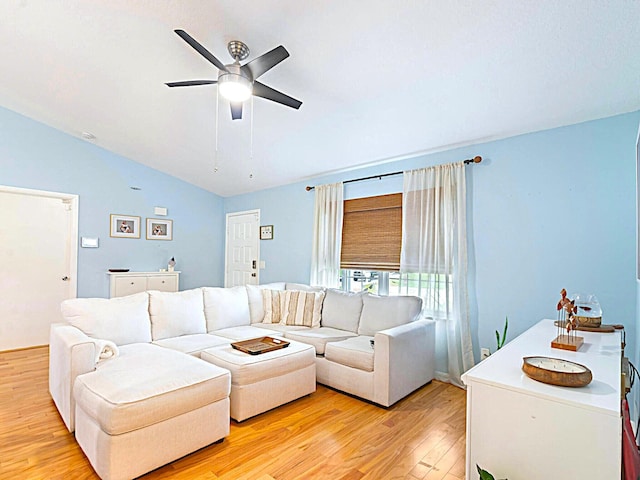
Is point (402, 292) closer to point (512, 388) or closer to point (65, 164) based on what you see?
point (512, 388)

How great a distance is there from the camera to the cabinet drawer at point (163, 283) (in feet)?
17.2

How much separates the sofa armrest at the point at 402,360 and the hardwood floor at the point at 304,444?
5.1 inches

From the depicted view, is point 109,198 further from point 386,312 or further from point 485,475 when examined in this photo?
point 485,475

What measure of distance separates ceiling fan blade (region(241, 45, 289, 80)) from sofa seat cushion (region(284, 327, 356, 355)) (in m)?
2.40

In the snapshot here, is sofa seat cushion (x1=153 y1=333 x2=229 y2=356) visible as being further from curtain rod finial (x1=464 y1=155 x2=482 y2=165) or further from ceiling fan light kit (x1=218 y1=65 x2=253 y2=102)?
curtain rod finial (x1=464 y1=155 x2=482 y2=165)

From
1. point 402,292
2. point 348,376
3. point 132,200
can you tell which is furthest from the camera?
point 132,200

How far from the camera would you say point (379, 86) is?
104 inches

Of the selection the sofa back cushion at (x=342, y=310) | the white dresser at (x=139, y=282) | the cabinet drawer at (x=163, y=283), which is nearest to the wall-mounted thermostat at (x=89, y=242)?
the white dresser at (x=139, y=282)

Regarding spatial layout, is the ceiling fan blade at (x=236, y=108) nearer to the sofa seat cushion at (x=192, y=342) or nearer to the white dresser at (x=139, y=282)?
the sofa seat cushion at (x=192, y=342)

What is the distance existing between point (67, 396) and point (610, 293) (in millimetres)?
4014

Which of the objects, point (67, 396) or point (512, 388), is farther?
point (67, 396)

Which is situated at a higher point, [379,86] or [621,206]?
[379,86]

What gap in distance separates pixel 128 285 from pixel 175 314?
226cm

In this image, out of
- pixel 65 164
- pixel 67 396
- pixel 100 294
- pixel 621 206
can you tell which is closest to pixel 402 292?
pixel 621 206
